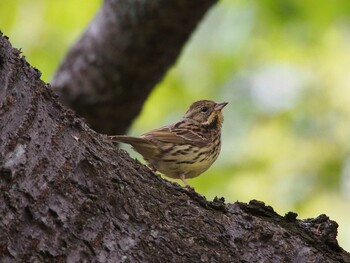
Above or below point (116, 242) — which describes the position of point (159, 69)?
above

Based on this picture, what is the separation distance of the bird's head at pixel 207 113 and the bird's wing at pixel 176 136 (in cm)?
37

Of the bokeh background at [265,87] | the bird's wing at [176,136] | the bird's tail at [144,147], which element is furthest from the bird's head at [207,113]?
the bokeh background at [265,87]

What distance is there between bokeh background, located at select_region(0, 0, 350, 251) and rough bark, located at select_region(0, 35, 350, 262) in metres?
4.38

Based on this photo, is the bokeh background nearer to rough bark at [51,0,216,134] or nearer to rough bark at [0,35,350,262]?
rough bark at [51,0,216,134]

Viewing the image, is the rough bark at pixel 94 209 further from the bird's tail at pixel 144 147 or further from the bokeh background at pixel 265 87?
the bokeh background at pixel 265 87

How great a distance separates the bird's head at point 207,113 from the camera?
683 cm

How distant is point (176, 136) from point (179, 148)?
173 millimetres

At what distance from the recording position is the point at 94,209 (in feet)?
9.81

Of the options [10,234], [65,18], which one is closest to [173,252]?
[10,234]

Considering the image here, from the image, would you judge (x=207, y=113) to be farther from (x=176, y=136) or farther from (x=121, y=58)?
(x=121, y=58)

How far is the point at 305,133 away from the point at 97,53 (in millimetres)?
2859

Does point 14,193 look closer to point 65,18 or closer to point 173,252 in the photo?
point 173,252

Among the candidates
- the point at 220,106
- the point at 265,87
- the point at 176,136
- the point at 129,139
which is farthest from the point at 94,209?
the point at 265,87

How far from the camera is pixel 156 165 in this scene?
588cm
